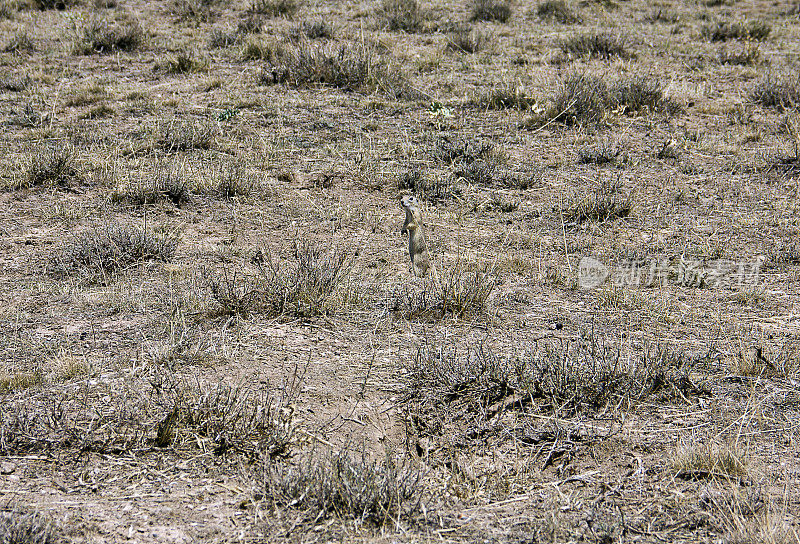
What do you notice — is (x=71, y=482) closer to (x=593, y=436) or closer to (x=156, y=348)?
(x=156, y=348)

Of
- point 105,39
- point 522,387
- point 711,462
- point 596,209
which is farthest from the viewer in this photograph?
point 105,39

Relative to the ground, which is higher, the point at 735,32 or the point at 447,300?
the point at 735,32

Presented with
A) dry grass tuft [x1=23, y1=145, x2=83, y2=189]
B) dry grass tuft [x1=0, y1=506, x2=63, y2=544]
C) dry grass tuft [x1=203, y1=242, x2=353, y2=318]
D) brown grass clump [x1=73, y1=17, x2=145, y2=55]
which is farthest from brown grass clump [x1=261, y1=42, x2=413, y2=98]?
dry grass tuft [x1=0, y1=506, x2=63, y2=544]

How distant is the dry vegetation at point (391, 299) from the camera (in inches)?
117

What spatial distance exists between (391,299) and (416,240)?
51cm

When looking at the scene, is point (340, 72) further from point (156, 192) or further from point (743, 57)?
point (743, 57)

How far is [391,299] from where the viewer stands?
4.52m

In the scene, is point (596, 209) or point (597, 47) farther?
point (597, 47)

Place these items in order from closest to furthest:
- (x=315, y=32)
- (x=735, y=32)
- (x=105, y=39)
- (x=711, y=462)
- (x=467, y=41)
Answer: (x=711, y=462), (x=105, y=39), (x=467, y=41), (x=315, y=32), (x=735, y=32)

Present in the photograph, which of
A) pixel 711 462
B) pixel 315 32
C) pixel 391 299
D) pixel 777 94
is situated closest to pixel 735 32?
pixel 777 94

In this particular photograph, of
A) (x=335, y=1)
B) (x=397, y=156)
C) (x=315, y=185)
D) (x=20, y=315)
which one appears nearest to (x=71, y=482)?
(x=20, y=315)

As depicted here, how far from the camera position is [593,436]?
3379 mm

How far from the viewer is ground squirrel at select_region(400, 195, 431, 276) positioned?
189 inches

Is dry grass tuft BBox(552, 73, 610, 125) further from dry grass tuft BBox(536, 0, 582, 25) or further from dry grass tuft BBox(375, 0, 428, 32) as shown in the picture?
dry grass tuft BBox(536, 0, 582, 25)
